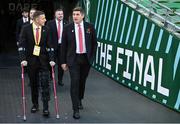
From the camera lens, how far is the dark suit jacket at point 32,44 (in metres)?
8.99

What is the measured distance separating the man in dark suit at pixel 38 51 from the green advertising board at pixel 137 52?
7.90 feet

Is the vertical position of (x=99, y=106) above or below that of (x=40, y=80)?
below

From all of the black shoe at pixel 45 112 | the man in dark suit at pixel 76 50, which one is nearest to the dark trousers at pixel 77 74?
the man in dark suit at pixel 76 50

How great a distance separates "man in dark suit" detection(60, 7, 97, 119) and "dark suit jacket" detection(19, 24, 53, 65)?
1.03 ft

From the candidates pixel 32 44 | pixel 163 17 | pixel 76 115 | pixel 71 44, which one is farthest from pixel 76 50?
pixel 163 17

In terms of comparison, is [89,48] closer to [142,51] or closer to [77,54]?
[77,54]

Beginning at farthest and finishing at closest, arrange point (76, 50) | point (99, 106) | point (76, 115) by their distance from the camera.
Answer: point (99, 106) < point (76, 50) < point (76, 115)

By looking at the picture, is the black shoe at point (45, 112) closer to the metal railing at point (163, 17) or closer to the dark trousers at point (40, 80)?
the dark trousers at point (40, 80)

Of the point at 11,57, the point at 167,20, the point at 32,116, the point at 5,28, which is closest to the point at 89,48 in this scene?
the point at 32,116

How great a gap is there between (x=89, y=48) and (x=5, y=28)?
14765mm

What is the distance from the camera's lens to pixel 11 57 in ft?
58.4

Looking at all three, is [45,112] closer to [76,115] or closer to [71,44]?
[76,115]

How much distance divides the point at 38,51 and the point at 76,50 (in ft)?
2.26

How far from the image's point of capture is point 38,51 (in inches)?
353
